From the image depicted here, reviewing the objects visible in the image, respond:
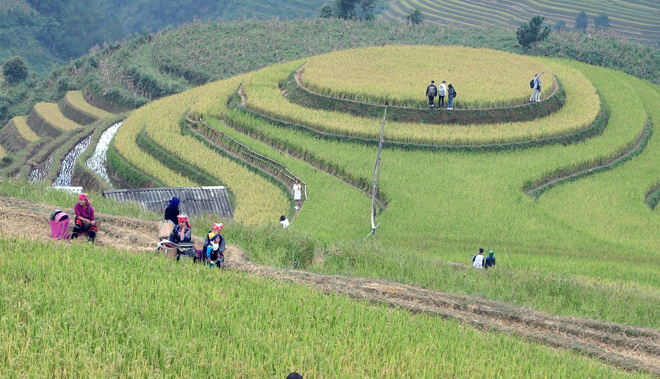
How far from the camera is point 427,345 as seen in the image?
834 cm

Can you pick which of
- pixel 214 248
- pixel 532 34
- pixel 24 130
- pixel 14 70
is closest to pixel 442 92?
pixel 214 248

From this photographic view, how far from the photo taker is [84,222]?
1091cm

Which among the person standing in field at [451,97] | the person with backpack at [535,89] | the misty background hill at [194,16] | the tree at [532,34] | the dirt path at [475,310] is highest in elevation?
the misty background hill at [194,16]

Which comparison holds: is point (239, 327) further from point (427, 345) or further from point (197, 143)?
point (197, 143)

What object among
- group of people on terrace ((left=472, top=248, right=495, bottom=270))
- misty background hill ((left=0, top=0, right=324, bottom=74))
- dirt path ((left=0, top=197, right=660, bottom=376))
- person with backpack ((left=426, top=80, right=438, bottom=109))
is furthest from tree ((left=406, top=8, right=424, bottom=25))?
dirt path ((left=0, top=197, right=660, bottom=376))

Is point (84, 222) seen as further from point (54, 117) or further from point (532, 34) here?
point (532, 34)

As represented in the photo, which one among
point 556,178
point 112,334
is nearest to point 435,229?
point 556,178

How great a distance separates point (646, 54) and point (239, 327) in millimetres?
41031

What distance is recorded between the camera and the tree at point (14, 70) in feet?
169

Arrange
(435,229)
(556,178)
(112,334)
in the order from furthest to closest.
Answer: (556,178), (435,229), (112,334)

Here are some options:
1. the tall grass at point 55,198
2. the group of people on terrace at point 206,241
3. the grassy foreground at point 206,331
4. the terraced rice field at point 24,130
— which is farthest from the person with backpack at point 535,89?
the terraced rice field at point 24,130

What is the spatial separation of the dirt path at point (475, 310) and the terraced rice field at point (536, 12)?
263 feet

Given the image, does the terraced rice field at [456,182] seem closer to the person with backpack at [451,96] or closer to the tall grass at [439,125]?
the tall grass at [439,125]

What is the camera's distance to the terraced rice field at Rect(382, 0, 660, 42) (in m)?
87.2
